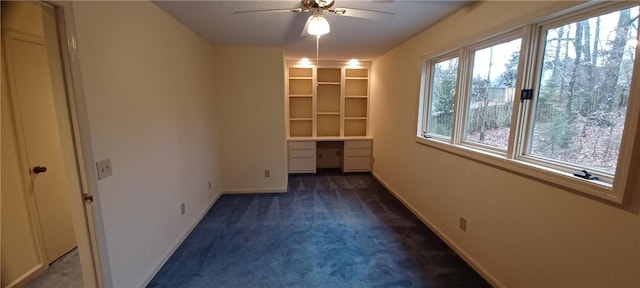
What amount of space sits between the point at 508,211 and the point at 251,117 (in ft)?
10.6

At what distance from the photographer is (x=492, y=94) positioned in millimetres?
2066

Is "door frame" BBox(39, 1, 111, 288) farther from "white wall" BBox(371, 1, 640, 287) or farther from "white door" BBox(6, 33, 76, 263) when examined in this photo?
"white wall" BBox(371, 1, 640, 287)

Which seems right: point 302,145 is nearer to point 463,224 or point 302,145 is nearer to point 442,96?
point 442,96

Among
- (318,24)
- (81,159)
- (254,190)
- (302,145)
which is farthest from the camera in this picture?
(302,145)

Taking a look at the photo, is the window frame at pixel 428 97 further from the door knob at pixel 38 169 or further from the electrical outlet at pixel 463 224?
the door knob at pixel 38 169

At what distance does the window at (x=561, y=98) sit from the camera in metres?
1.24

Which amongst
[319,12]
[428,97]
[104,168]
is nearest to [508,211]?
[428,97]

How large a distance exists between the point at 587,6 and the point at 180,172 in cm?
331

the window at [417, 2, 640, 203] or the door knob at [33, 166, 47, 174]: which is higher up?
the window at [417, 2, 640, 203]

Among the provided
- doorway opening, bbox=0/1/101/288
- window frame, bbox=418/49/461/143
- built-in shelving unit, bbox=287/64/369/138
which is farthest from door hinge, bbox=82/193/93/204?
built-in shelving unit, bbox=287/64/369/138

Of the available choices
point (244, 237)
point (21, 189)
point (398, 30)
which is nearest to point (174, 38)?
point (21, 189)

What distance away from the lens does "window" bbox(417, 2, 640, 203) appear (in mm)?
1241

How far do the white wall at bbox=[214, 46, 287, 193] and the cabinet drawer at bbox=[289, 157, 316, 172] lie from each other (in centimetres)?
89

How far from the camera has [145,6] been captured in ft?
6.43
